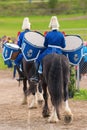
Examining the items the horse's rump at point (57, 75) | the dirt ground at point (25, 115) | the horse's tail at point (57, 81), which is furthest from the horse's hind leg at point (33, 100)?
the horse's tail at point (57, 81)

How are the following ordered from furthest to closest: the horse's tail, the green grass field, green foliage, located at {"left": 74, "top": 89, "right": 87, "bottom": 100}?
the green grass field < green foliage, located at {"left": 74, "top": 89, "right": 87, "bottom": 100} < the horse's tail

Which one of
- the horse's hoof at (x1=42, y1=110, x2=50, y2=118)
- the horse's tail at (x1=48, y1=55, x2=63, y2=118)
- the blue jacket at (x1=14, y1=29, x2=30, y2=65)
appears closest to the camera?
the horse's tail at (x1=48, y1=55, x2=63, y2=118)

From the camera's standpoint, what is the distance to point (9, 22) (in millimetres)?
63594

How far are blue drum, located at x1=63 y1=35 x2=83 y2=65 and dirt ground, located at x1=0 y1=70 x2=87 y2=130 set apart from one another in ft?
3.86

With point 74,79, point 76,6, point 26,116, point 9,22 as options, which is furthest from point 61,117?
point 76,6

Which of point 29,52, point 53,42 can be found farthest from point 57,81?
point 29,52

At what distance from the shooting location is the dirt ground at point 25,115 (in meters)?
11.3

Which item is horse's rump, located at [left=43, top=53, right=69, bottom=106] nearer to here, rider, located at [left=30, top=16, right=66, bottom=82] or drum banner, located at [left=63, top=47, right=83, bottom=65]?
rider, located at [left=30, top=16, right=66, bottom=82]

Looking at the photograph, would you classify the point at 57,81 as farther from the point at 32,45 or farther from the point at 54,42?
the point at 32,45

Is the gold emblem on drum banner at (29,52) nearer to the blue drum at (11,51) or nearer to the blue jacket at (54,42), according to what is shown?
the blue jacket at (54,42)

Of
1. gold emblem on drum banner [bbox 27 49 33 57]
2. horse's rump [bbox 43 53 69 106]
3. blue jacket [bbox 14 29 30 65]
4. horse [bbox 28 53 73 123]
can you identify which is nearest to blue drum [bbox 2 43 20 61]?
blue jacket [bbox 14 29 30 65]

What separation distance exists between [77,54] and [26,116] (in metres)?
1.74

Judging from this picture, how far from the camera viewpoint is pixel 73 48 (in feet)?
41.7

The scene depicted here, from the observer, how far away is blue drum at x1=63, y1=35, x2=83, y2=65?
12.6 metres
